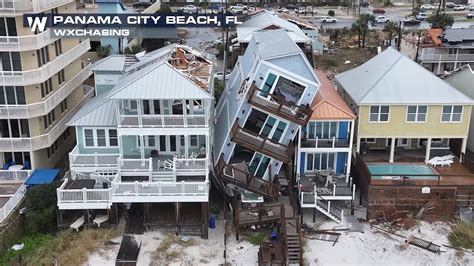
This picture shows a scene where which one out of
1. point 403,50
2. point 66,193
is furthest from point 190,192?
point 403,50

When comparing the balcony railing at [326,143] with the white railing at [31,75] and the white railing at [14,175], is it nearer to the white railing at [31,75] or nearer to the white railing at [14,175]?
the white railing at [31,75]

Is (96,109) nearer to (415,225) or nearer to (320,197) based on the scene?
(320,197)

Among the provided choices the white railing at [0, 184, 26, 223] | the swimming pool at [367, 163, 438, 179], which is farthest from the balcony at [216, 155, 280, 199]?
the white railing at [0, 184, 26, 223]

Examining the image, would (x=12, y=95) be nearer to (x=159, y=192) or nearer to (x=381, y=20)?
(x=159, y=192)

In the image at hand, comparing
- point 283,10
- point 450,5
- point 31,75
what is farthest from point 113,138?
point 450,5

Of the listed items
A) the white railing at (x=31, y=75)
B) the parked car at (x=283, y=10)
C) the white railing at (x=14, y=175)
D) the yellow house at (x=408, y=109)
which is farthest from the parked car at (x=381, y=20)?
the white railing at (x=14, y=175)
